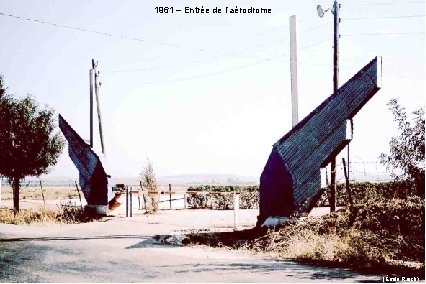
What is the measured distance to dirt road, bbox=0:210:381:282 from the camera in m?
8.15

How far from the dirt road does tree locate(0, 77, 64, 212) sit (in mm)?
5990

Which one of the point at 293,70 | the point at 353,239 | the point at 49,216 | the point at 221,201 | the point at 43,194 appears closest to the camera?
the point at 353,239

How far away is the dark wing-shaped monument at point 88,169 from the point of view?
1803 cm

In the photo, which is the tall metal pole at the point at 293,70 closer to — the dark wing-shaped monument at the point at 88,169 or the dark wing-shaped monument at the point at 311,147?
the dark wing-shaped monument at the point at 311,147

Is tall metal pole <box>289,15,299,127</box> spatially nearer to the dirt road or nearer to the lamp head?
the lamp head

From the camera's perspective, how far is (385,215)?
12250 millimetres

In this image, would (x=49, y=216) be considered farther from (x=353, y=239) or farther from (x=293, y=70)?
(x=353, y=239)

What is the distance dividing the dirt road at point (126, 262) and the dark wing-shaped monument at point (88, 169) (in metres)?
3.69

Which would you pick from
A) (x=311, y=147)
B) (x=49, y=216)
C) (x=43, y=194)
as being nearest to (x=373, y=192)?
(x=311, y=147)

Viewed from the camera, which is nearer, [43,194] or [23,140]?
[23,140]

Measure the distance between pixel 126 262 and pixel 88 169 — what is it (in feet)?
32.0

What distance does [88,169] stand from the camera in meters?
18.5

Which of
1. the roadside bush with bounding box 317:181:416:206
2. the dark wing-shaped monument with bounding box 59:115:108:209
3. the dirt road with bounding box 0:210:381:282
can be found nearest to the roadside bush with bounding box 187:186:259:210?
the roadside bush with bounding box 317:181:416:206

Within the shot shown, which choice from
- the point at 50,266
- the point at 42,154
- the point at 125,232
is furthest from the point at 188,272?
the point at 42,154
